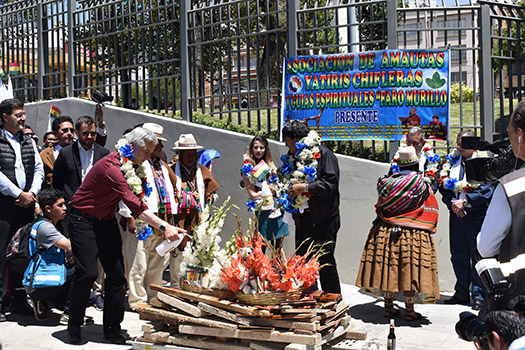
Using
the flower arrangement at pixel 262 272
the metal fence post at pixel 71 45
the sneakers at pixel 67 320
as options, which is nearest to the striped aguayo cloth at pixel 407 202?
the flower arrangement at pixel 262 272

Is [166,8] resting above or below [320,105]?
above

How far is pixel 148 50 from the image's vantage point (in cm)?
1124

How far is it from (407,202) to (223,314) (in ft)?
9.18

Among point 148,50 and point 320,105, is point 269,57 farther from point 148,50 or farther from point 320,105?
point 148,50

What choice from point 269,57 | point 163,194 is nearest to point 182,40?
point 269,57

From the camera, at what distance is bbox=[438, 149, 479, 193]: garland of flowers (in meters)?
7.88

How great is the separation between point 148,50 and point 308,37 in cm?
300

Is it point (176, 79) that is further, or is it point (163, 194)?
point (176, 79)

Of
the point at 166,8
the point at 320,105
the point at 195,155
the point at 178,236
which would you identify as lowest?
the point at 178,236

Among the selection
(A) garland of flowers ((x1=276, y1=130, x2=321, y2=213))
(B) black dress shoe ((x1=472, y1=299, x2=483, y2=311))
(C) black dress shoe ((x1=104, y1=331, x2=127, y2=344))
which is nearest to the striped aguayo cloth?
(A) garland of flowers ((x1=276, y1=130, x2=321, y2=213))

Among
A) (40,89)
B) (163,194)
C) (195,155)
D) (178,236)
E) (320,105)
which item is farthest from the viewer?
(40,89)

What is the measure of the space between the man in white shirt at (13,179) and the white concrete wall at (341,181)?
9.70 feet

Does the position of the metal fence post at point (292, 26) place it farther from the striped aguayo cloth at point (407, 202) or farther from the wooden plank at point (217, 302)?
the wooden plank at point (217, 302)

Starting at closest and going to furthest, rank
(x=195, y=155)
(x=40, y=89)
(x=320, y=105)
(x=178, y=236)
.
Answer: (x=178, y=236) → (x=195, y=155) → (x=320, y=105) → (x=40, y=89)
